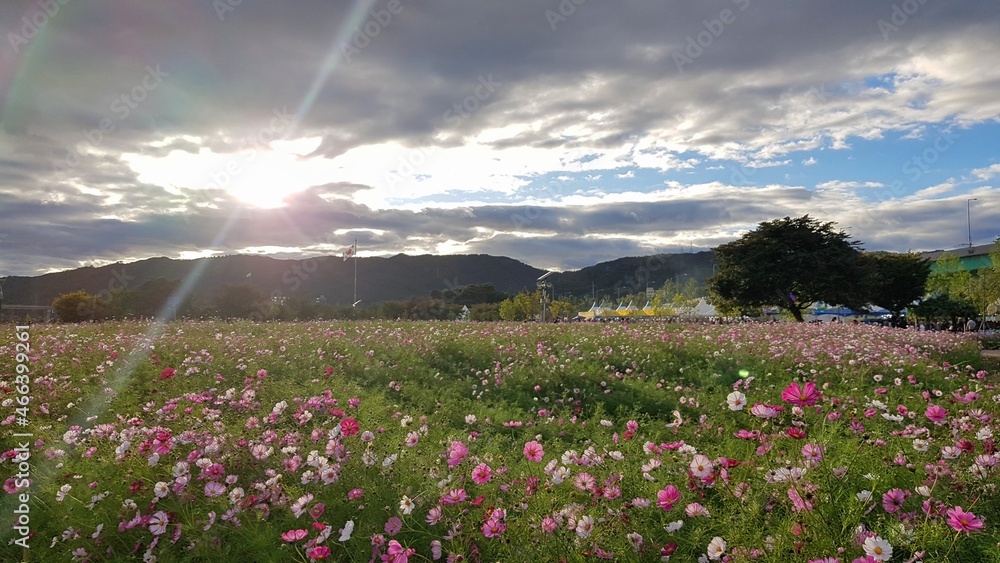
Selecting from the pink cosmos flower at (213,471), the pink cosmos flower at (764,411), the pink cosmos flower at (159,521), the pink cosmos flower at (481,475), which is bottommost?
the pink cosmos flower at (159,521)

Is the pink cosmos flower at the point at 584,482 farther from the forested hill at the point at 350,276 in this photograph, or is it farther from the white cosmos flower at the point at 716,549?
the forested hill at the point at 350,276

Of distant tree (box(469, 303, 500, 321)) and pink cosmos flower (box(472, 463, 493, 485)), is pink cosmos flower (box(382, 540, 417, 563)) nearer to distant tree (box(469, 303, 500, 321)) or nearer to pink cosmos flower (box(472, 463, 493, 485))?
pink cosmos flower (box(472, 463, 493, 485))

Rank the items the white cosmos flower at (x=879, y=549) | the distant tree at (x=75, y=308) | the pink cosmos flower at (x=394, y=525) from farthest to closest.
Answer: the distant tree at (x=75, y=308) < the pink cosmos flower at (x=394, y=525) < the white cosmos flower at (x=879, y=549)

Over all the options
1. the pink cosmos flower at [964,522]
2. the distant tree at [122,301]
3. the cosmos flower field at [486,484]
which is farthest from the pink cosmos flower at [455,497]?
the distant tree at [122,301]

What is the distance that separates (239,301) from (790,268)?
105 feet

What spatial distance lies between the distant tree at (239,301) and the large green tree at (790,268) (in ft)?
90.0

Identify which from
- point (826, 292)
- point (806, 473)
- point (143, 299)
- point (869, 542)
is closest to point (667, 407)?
point (806, 473)

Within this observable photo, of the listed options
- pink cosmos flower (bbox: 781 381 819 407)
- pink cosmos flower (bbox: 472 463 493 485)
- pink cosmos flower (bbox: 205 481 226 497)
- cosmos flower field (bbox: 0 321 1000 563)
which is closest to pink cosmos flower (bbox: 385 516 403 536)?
cosmos flower field (bbox: 0 321 1000 563)

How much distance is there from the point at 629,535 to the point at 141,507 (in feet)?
9.96

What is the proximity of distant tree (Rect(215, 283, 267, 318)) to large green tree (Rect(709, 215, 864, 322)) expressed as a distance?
90.0ft

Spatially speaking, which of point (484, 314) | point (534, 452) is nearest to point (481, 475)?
point (534, 452)

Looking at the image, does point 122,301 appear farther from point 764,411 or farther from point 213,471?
point 764,411

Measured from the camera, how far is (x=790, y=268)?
34.8m

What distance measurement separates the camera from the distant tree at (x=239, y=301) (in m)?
32.7
